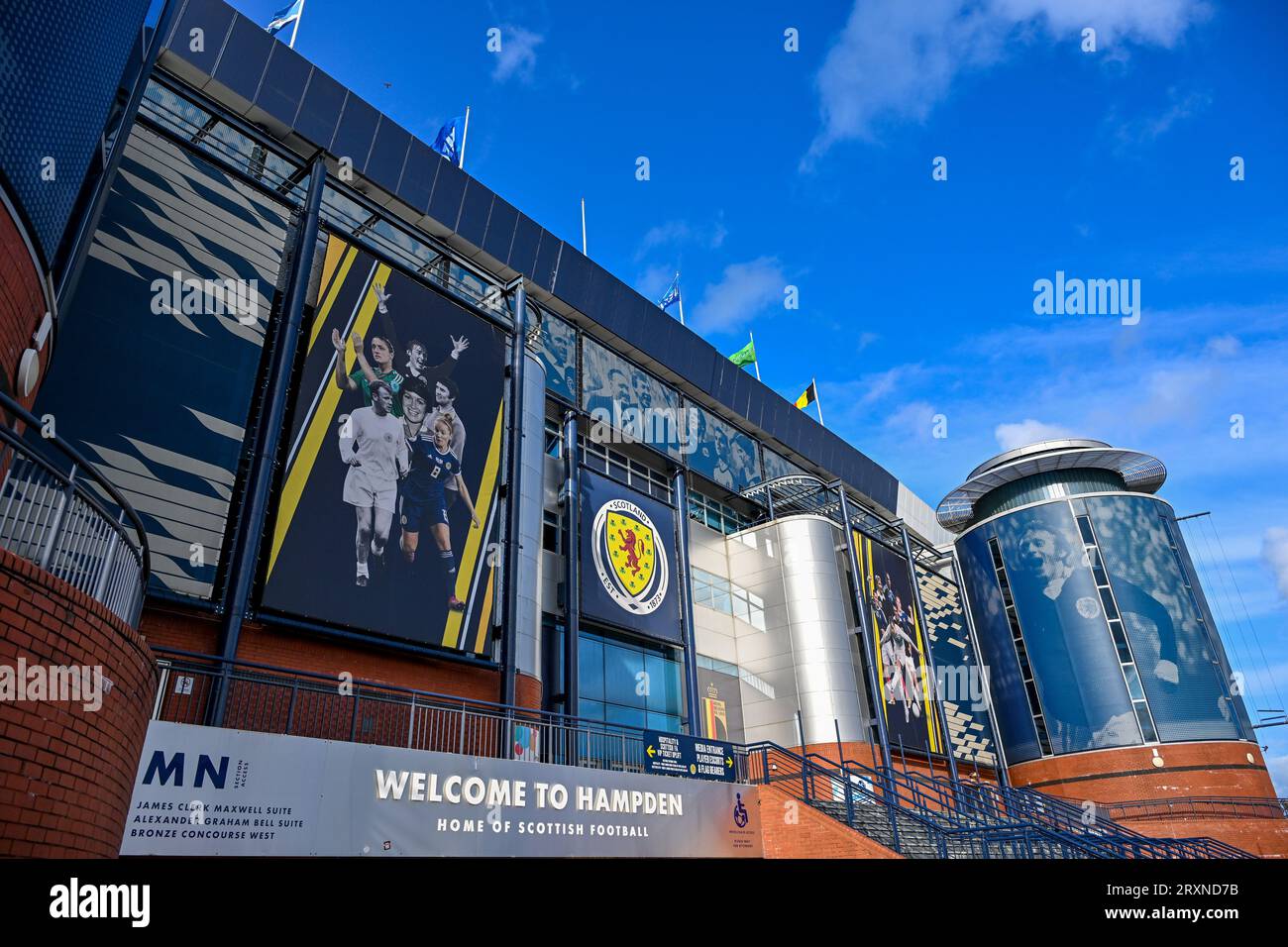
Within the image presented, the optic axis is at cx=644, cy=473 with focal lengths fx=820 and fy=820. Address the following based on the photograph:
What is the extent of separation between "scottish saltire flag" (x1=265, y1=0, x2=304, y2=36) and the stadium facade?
1166mm

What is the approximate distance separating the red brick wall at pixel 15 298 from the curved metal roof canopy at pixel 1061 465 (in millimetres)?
46760

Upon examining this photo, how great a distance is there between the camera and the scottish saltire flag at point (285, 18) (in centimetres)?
2425

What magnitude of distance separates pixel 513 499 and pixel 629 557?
7.16m

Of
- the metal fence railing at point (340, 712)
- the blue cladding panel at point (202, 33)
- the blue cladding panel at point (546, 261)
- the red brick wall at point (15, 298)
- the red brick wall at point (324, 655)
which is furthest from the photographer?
the blue cladding panel at point (546, 261)

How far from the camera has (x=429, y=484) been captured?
66.0 feet

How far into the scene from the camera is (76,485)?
261 inches

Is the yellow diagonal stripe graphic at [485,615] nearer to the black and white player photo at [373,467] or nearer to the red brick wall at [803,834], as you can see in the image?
the black and white player photo at [373,467]

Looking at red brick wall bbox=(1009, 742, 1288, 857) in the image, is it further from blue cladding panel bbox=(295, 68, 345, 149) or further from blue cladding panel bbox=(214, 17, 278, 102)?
blue cladding panel bbox=(214, 17, 278, 102)

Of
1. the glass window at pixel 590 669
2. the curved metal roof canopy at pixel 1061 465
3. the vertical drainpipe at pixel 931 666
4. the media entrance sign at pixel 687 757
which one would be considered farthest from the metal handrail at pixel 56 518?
the curved metal roof canopy at pixel 1061 465

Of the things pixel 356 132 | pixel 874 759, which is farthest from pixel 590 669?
pixel 356 132

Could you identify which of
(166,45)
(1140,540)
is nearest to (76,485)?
(166,45)

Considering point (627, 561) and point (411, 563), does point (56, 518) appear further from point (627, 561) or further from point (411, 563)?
point (627, 561)

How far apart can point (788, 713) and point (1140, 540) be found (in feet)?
77.8
